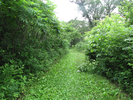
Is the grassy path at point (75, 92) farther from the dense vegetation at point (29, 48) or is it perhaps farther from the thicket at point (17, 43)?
the thicket at point (17, 43)

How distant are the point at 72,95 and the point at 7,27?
4.31 meters

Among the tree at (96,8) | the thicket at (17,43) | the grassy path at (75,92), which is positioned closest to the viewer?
the thicket at (17,43)

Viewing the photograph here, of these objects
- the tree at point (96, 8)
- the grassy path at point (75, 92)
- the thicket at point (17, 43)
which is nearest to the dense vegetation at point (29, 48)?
the thicket at point (17, 43)

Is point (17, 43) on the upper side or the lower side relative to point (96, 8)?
lower

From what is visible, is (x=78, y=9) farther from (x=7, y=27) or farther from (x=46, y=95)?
(x=46, y=95)

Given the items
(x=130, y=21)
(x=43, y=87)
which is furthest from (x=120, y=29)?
(x=43, y=87)

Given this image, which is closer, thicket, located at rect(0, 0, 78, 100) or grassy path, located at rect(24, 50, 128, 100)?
thicket, located at rect(0, 0, 78, 100)

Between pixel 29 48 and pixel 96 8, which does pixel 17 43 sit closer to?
pixel 29 48

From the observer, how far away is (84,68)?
216 inches

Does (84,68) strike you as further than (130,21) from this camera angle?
Yes

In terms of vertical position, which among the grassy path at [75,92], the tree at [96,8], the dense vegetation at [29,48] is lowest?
the grassy path at [75,92]

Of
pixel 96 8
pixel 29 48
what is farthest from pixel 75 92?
pixel 96 8

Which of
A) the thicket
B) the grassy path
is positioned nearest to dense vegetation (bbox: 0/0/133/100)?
the thicket

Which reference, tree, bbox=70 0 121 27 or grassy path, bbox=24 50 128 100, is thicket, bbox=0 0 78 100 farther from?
tree, bbox=70 0 121 27
